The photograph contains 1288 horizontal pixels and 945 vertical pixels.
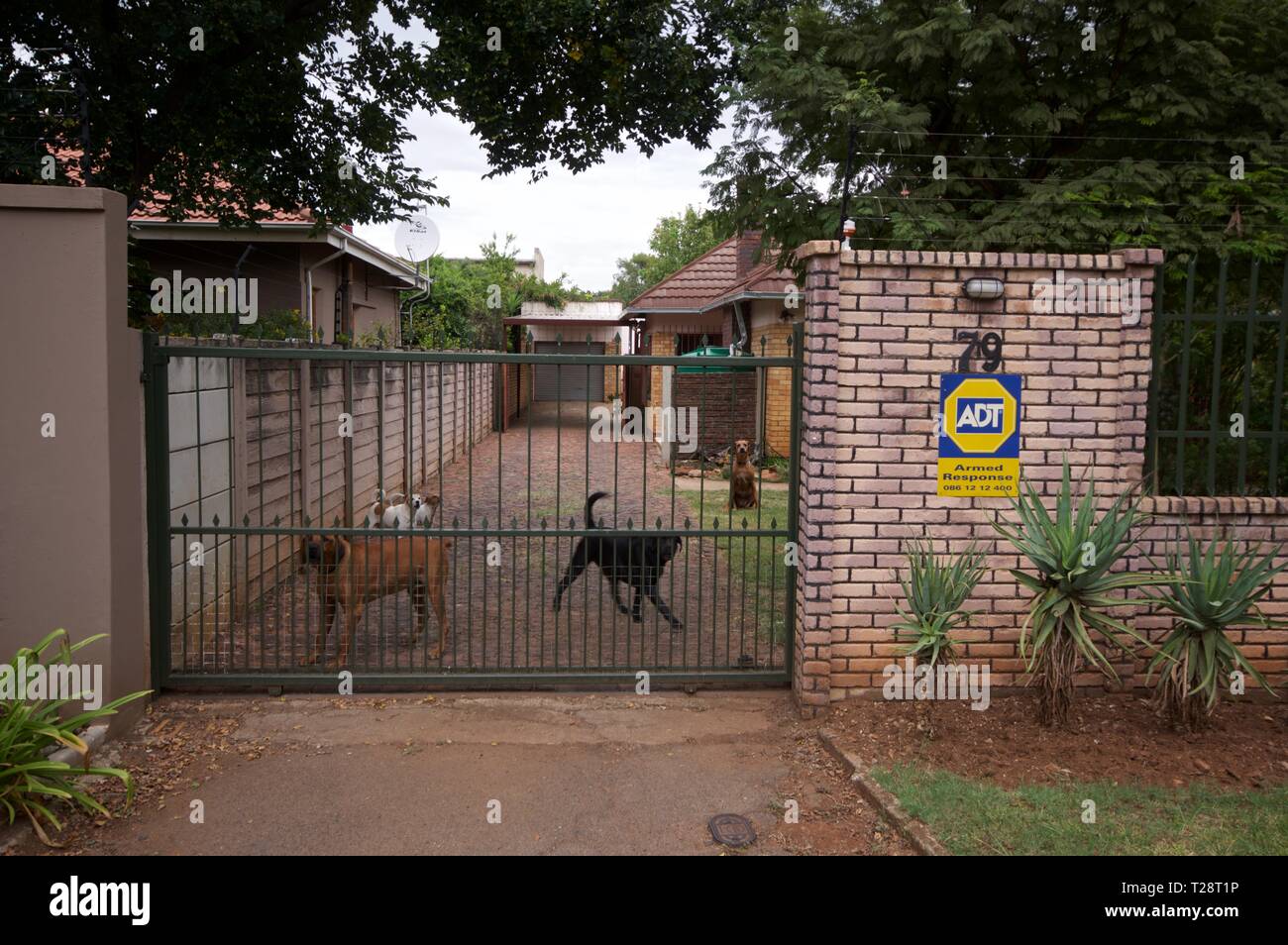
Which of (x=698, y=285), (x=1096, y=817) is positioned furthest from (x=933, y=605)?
(x=698, y=285)

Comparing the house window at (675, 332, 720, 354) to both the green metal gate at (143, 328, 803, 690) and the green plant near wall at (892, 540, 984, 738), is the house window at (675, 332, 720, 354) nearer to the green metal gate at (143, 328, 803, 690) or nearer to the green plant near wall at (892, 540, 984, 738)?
the green metal gate at (143, 328, 803, 690)

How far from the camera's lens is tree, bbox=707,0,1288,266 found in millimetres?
8438

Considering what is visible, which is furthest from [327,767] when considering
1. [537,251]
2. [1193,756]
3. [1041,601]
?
[537,251]

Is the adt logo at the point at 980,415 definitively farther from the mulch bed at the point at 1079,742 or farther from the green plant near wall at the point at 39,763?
the green plant near wall at the point at 39,763

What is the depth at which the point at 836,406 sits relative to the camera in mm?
5531

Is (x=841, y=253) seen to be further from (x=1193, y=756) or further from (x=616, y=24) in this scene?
(x=616, y=24)

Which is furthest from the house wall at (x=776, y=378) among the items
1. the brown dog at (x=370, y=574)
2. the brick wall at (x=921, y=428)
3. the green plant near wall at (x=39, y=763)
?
the green plant near wall at (x=39, y=763)

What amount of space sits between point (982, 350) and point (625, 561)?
3317mm

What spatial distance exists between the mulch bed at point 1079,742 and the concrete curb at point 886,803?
0.09 m

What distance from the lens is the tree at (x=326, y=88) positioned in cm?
855

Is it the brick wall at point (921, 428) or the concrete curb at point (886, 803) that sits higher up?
the brick wall at point (921, 428)

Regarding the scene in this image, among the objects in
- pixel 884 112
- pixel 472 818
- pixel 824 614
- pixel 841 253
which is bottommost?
pixel 472 818

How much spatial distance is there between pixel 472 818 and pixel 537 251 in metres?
56.1

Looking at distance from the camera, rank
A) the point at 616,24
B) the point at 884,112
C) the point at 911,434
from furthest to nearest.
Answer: the point at 616,24 < the point at 884,112 < the point at 911,434
